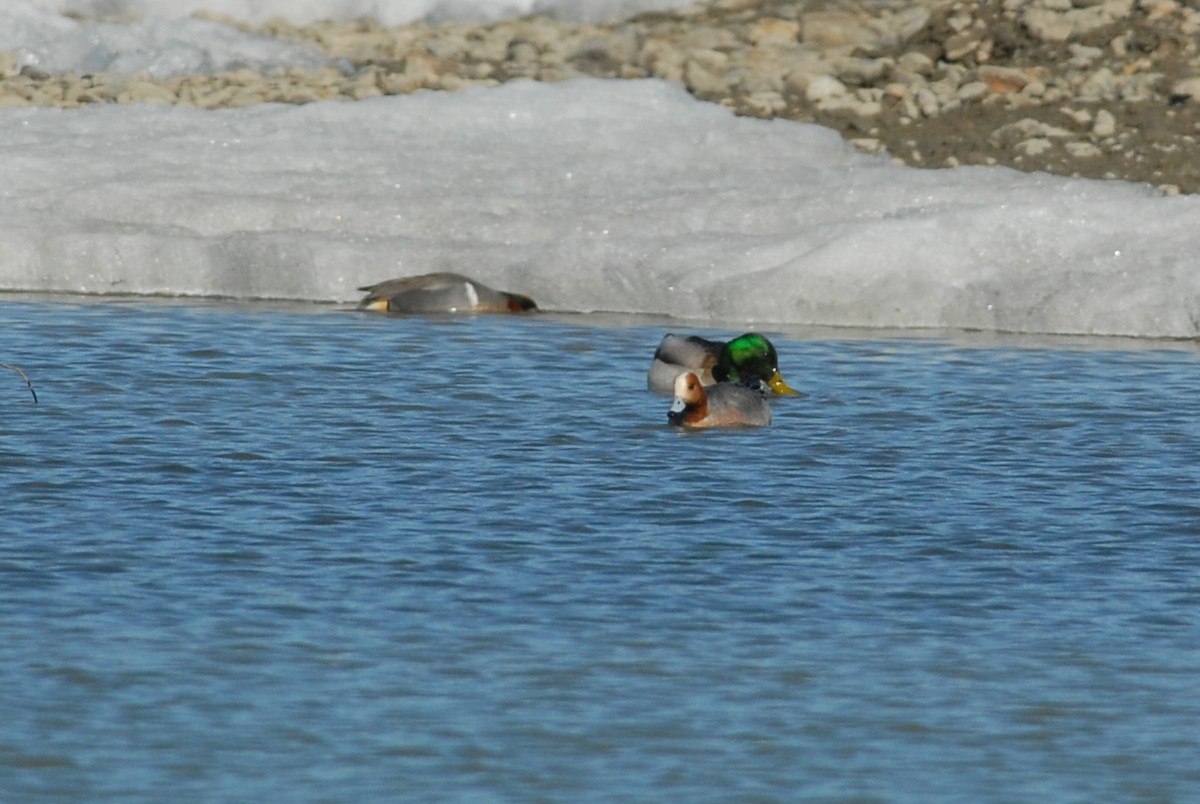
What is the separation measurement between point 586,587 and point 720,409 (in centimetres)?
394

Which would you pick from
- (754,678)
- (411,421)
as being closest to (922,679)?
(754,678)

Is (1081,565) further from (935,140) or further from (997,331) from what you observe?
(935,140)

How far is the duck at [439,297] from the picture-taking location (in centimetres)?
1580

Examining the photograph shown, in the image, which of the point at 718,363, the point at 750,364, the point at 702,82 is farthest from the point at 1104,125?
the point at 750,364

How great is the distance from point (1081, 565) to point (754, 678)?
6.68 feet

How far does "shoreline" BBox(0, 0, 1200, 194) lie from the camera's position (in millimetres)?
18391

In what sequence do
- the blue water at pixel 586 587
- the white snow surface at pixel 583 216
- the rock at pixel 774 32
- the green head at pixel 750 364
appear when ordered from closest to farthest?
the blue water at pixel 586 587
the green head at pixel 750 364
the white snow surface at pixel 583 216
the rock at pixel 774 32

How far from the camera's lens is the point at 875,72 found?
19594 millimetres

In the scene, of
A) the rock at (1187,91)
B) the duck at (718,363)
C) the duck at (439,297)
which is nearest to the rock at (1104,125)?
the rock at (1187,91)

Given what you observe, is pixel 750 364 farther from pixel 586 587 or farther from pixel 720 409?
pixel 586 587

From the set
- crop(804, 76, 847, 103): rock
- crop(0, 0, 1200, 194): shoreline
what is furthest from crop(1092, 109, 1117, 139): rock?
crop(804, 76, 847, 103): rock

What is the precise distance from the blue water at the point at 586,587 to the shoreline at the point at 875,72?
17.6 ft

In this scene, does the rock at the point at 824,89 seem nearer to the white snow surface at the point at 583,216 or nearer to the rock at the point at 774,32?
the white snow surface at the point at 583,216

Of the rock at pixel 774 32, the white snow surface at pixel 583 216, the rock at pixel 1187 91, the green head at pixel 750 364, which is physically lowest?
the green head at pixel 750 364
